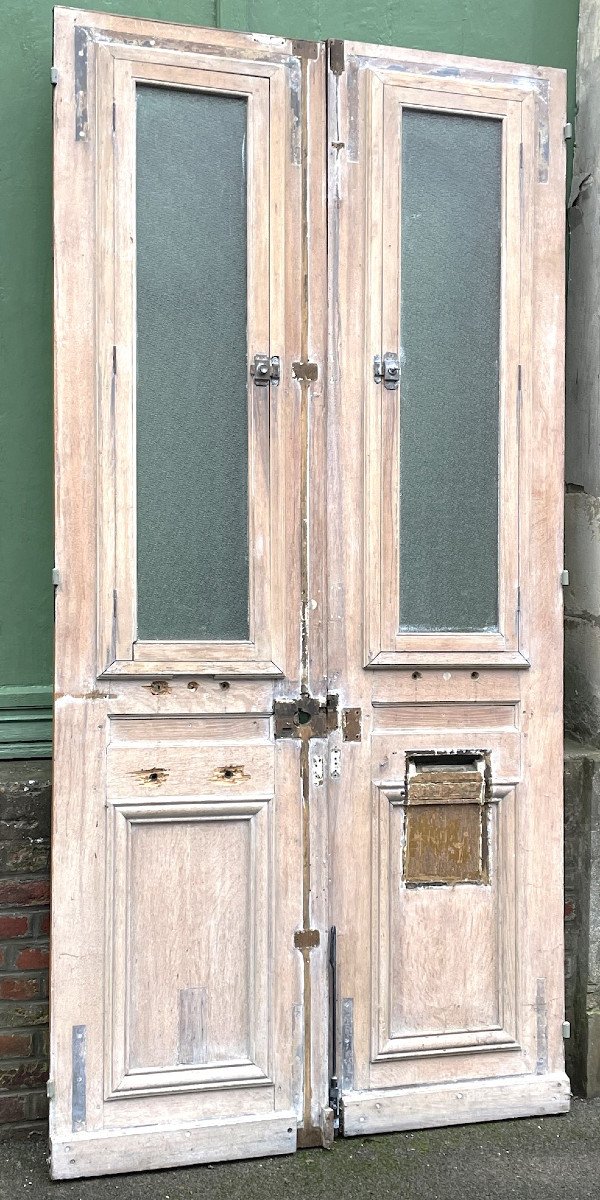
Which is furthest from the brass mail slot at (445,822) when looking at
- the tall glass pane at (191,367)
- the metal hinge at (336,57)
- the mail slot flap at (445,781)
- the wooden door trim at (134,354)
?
the metal hinge at (336,57)

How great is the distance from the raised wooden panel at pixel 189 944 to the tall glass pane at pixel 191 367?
1.49ft

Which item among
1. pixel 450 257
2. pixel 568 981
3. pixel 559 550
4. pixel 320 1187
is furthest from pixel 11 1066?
pixel 450 257

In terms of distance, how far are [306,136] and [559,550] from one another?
1158 mm

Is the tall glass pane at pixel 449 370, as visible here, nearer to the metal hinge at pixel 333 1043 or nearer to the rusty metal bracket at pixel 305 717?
the rusty metal bracket at pixel 305 717

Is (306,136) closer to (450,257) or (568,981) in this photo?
(450,257)

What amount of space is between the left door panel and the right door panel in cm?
14

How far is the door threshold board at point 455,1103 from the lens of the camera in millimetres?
2406

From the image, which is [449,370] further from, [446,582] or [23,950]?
[23,950]

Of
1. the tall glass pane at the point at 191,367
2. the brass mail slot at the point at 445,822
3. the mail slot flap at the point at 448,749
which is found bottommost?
the brass mail slot at the point at 445,822

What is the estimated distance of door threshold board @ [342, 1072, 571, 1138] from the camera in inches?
94.7

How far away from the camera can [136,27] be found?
2303mm

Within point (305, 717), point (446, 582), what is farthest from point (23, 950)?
point (446, 582)

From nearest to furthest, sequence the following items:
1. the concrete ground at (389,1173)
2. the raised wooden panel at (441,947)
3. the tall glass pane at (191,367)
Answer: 1. the concrete ground at (389,1173)
2. the tall glass pane at (191,367)
3. the raised wooden panel at (441,947)

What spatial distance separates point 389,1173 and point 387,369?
5.99 ft
